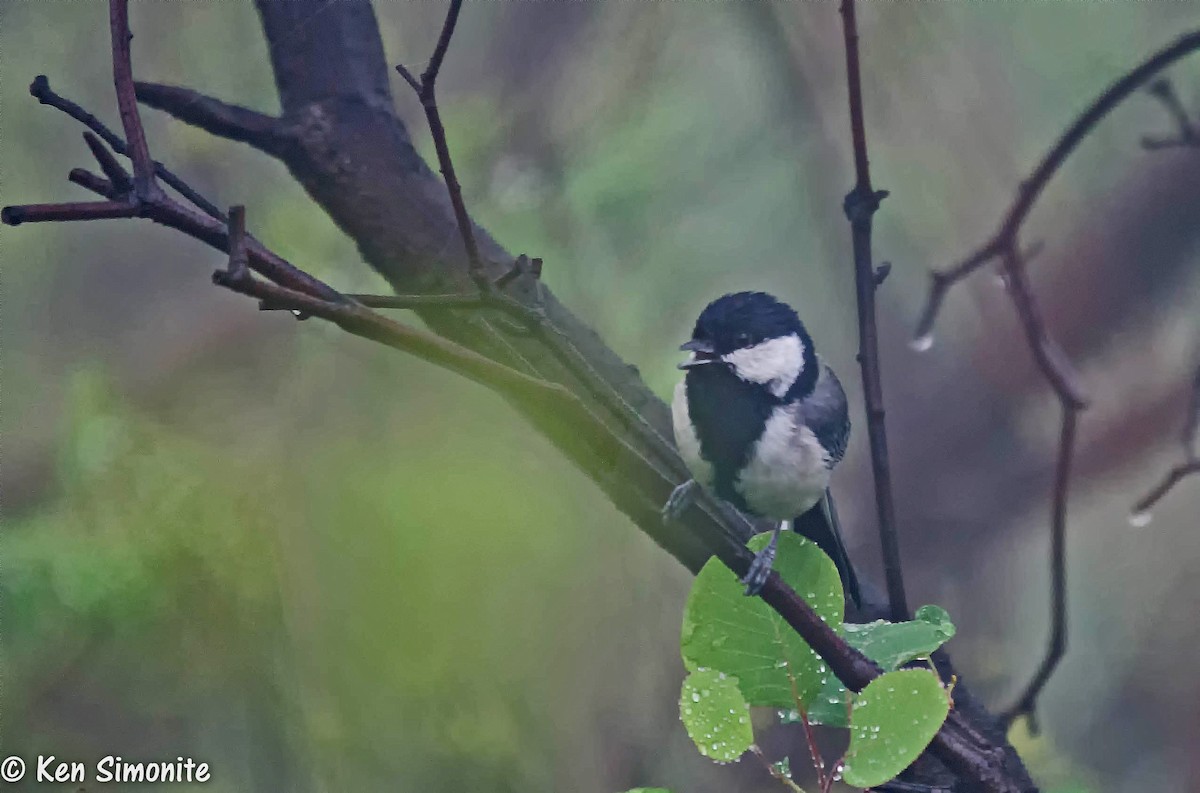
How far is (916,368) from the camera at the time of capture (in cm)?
75

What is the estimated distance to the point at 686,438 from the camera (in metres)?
0.69

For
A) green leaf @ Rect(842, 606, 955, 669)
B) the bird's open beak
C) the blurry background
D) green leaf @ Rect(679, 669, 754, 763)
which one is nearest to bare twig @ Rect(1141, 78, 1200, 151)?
the blurry background

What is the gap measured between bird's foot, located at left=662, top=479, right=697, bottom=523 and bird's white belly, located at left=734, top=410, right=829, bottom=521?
0.33m

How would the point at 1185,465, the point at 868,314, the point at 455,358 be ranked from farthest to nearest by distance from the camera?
the point at 1185,465
the point at 868,314
the point at 455,358

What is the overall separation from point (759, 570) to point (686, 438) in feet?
1.13

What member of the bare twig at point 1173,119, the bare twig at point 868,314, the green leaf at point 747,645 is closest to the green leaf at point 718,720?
the green leaf at point 747,645

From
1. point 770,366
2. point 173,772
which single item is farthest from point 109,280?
point 770,366

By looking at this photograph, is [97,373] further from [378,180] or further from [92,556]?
[378,180]

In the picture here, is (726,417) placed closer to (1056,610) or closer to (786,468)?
(786,468)

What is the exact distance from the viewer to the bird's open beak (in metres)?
0.69

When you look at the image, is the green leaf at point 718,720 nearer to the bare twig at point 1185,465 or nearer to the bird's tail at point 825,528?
the bird's tail at point 825,528

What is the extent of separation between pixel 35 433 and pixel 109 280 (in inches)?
4.3

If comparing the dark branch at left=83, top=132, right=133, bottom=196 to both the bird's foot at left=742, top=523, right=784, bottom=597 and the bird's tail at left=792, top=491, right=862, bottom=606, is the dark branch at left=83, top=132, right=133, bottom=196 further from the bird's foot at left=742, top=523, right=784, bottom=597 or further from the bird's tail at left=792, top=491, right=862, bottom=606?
the bird's tail at left=792, top=491, right=862, bottom=606

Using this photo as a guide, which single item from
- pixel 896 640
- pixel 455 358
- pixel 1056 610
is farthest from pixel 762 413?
pixel 455 358
